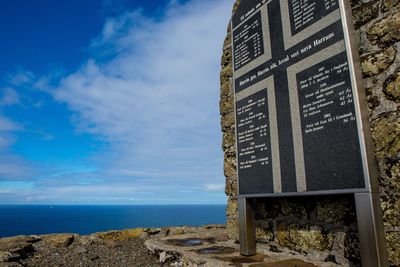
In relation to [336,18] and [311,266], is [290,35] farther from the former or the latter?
[311,266]

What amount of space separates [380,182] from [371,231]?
0.49 metres

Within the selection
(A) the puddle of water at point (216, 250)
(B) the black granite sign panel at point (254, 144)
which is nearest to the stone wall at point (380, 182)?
(B) the black granite sign panel at point (254, 144)

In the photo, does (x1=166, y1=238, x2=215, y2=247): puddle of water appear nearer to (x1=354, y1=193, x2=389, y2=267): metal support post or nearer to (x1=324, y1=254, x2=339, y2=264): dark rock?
(x1=324, y1=254, x2=339, y2=264): dark rock

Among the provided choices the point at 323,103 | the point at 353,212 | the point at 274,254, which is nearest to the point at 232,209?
the point at 274,254

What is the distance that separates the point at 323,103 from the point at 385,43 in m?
0.83

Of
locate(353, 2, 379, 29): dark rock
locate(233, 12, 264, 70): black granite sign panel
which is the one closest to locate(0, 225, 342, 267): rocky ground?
locate(353, 2, 379, 29): dark rock

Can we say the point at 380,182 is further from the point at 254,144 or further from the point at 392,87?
the point at 254,144

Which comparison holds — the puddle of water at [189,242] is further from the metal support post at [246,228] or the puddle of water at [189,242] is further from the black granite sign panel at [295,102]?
the black granite sign panel at [295,102]

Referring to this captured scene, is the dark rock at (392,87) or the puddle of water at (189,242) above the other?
the dark rock at (392,87)

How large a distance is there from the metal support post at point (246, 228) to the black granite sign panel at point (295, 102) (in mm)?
208

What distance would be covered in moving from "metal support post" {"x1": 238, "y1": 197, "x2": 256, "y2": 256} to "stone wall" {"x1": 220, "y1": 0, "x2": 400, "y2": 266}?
299mm

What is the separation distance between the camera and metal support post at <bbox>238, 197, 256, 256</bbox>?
4.18 metres

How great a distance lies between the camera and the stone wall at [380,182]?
2773 mm

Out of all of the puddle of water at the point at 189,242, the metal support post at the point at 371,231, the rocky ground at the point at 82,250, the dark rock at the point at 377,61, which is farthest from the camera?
the rocky ground at the point at 82,250
